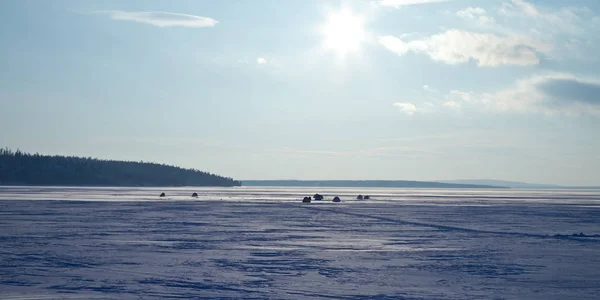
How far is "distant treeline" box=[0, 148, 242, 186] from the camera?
148 meters

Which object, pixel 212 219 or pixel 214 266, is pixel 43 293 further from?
pixel 212 219

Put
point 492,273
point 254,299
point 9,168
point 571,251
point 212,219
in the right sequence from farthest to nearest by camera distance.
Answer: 1. point 9,168
2. point 212,219
3. point 571,251
4. point 492,273
5. point 254,299

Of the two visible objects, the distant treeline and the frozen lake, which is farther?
the distant treeline

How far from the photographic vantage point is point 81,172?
512ft

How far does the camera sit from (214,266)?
17344 mm

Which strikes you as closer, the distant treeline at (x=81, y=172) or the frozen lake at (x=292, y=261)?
the frozen lake at (x=292, y=261)

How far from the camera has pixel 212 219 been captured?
35.0 metres

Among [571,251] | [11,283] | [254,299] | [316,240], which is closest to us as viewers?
[254,299]

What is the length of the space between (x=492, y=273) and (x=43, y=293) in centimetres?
980

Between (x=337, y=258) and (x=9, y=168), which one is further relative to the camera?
(x=9, y=168)

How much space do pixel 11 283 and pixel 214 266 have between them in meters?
4.76

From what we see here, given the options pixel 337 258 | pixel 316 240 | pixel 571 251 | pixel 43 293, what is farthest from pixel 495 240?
pixel 43 293

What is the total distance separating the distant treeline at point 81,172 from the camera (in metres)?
148

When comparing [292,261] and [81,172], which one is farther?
[81,172]
